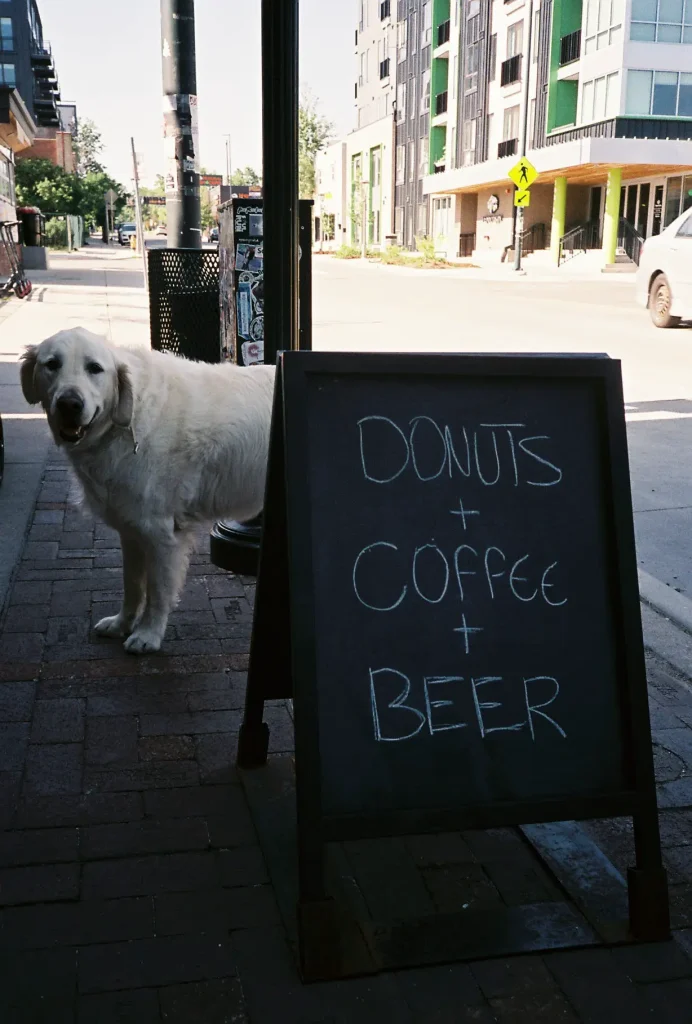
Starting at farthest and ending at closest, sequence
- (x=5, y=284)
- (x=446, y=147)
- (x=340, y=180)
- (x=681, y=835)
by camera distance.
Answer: (x=340, y=180) → (x=446, y=147) → (x=5, y=284) → (x=681, y=835)

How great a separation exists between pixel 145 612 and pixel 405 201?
66.2m

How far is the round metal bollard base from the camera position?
5438mm

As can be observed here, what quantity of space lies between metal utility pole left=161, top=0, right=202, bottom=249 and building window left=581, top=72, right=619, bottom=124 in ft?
115

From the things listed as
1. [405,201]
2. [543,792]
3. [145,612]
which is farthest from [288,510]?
[405,201]

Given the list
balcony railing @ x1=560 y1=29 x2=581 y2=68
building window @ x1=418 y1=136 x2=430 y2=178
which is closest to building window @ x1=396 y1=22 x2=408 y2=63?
building window @ x1=418 y1=136 x2=430 y2=178

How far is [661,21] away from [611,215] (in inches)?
296

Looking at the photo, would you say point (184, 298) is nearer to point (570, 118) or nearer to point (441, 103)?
point (570, 118)

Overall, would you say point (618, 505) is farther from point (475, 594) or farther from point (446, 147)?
point (446, 147)

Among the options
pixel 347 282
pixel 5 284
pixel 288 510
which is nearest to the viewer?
pixel 288 510

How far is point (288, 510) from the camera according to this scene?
257cm

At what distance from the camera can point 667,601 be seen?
5102mm

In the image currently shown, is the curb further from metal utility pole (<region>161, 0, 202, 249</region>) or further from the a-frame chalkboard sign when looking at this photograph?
metal utility pole (<region>161, 0, 202, 249</region>)

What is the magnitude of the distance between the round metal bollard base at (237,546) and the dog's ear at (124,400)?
4.62 ft

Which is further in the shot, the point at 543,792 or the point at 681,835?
the point at 681,835
